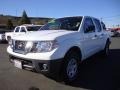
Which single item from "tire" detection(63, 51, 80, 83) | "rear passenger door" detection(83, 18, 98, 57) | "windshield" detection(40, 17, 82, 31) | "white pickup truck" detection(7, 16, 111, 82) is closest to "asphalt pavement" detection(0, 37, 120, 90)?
"tire" detection(63, 51, 80, 83)

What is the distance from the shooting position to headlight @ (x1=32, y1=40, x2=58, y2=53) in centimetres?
432

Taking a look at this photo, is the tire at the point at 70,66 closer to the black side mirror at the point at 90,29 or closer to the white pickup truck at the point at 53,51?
the white pickup truck at the point at 53,51

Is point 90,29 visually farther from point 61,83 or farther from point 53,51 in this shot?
point 53,51

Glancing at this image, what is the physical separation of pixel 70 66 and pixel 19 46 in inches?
54.2

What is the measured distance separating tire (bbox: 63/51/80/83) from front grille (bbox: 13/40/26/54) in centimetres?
104

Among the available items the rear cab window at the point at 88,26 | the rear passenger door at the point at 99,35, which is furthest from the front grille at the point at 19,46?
the rear passenger door at the point at 99,35

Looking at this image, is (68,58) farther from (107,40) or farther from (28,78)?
(107,40)

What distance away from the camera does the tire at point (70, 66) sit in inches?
183

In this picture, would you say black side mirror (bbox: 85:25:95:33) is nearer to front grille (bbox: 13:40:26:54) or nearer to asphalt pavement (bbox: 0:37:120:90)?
asphalt pavement (bbox: 0:37:120:90)

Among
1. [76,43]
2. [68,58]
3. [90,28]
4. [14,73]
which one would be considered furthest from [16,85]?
[90,28]

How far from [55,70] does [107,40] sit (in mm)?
4806

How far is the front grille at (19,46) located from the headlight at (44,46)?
333 millimetres

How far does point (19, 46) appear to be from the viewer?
4750 mm

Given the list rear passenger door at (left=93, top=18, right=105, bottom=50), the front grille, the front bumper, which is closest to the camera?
the front bumper
